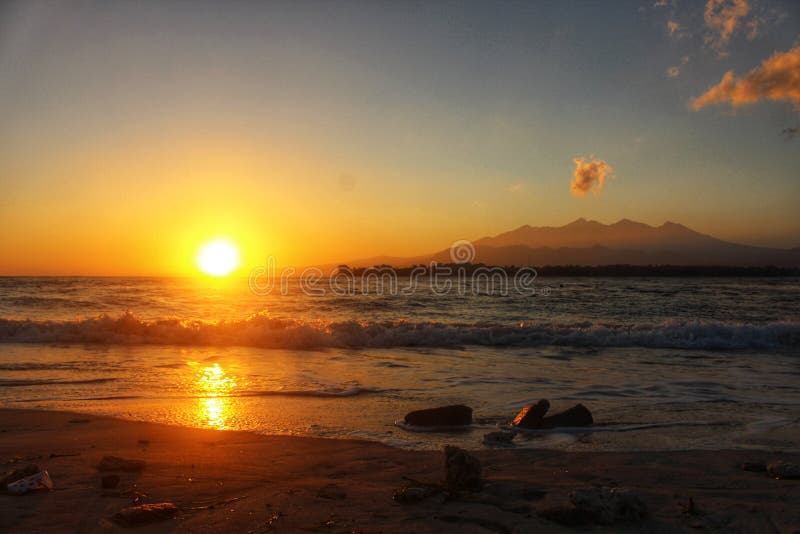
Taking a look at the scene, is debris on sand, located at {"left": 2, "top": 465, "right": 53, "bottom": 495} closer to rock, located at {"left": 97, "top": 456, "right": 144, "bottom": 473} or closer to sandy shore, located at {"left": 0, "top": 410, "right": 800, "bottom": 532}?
sandy shore, located at {"left": 0, "top": 410, "right": 800, "bottom": 532}

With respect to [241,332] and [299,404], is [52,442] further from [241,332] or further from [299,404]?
[241,332]

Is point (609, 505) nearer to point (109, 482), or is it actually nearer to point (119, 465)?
point (109, 482)

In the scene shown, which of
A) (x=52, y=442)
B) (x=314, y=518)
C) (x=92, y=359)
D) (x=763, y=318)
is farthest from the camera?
(x=763, y=318)

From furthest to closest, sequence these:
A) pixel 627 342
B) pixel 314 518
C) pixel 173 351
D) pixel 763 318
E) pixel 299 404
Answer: pixel 763 318 < pixel 627 342 < pixel 173 351 < pixel 299 404 < pixel 314 518

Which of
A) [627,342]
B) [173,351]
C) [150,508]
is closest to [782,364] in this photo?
[627,342]

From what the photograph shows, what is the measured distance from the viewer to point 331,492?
13.2 feet

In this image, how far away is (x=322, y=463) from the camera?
4828 mm

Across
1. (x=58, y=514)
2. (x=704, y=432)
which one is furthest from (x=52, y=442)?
(x=704, y=432)

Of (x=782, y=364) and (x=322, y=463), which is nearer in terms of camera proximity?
(x=322, y=463)

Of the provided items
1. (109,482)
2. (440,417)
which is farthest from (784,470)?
(109,482)

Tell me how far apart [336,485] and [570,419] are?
3.08 meters

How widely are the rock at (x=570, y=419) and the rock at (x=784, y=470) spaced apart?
6.36ft

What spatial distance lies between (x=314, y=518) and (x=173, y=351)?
1107cm

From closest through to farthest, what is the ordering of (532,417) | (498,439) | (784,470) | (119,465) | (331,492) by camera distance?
(331,492), (784,470), (119,465), (498,439), (532,417)
